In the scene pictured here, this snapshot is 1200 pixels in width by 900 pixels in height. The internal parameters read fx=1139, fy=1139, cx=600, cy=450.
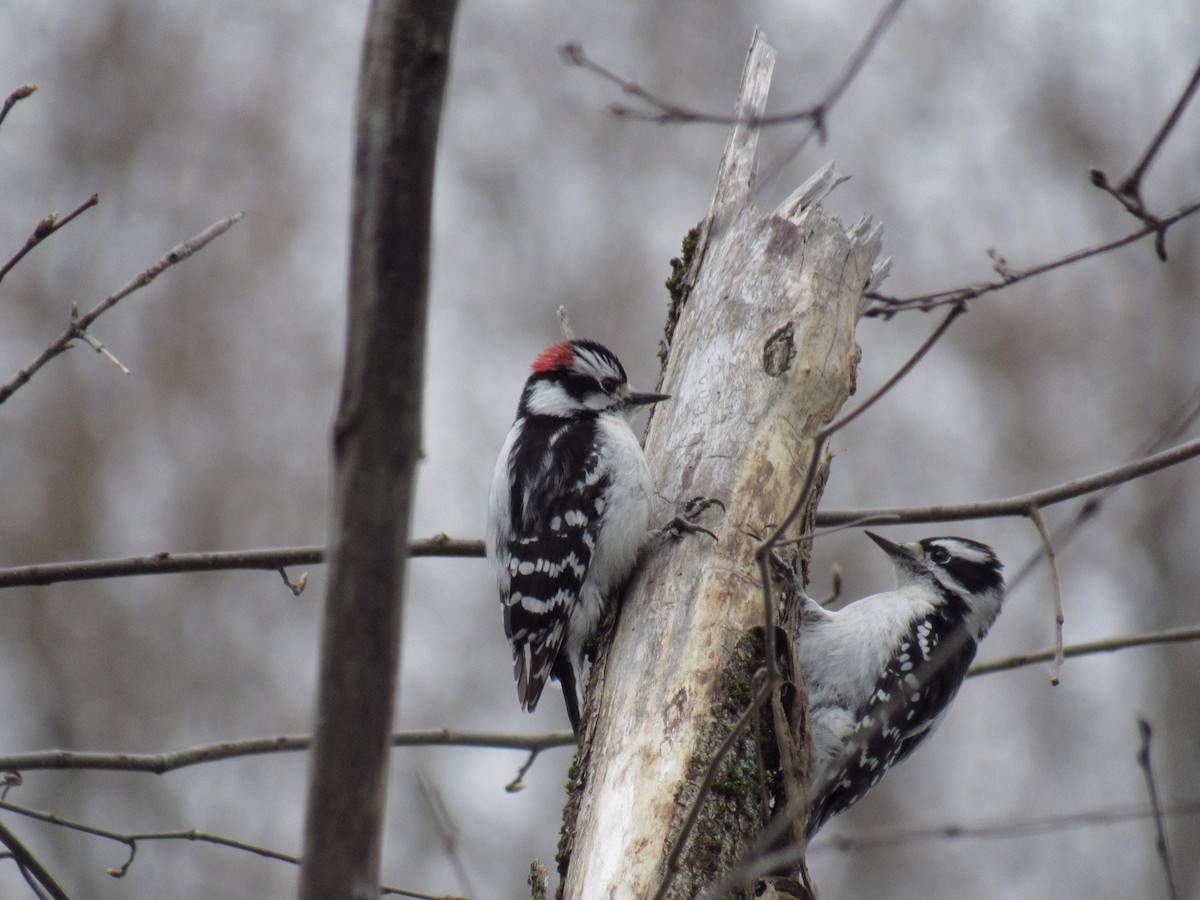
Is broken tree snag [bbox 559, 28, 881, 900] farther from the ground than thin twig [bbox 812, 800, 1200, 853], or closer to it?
farther from the ground

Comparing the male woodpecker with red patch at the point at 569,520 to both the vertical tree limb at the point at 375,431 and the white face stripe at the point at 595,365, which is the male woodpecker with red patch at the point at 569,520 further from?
the vertical tree limb at the point at 375,431

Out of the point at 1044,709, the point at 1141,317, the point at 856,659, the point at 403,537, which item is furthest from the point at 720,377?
the point at 1141,317

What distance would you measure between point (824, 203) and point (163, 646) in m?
10.6

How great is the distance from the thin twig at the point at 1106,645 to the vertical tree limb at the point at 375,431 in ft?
9.23

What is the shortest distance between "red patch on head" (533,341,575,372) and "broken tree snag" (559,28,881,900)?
73 centimetres

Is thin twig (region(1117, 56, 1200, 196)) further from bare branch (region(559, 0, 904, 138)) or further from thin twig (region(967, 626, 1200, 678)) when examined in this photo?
thin twig (region(967, 626, 1200, 678))

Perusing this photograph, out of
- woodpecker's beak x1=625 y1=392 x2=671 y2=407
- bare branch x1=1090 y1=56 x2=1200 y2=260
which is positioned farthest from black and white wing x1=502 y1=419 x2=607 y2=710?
bare branch x1=1090 y1=56 x2=1200 y2=260

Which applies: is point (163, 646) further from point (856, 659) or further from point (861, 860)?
point (856, 659)

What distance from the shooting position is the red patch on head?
5.18m

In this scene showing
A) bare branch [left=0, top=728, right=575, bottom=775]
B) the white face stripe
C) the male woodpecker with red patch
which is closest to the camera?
bare branch [left=0, top=728, right=575, bottom=775]

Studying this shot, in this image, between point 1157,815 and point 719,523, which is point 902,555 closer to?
point 719,523

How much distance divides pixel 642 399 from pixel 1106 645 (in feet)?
6.44

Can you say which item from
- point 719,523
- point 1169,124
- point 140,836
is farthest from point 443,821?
point 1169,124

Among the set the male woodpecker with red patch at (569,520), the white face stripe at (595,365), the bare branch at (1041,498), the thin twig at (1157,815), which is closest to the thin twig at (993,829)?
the thin twig at (1157,815)
